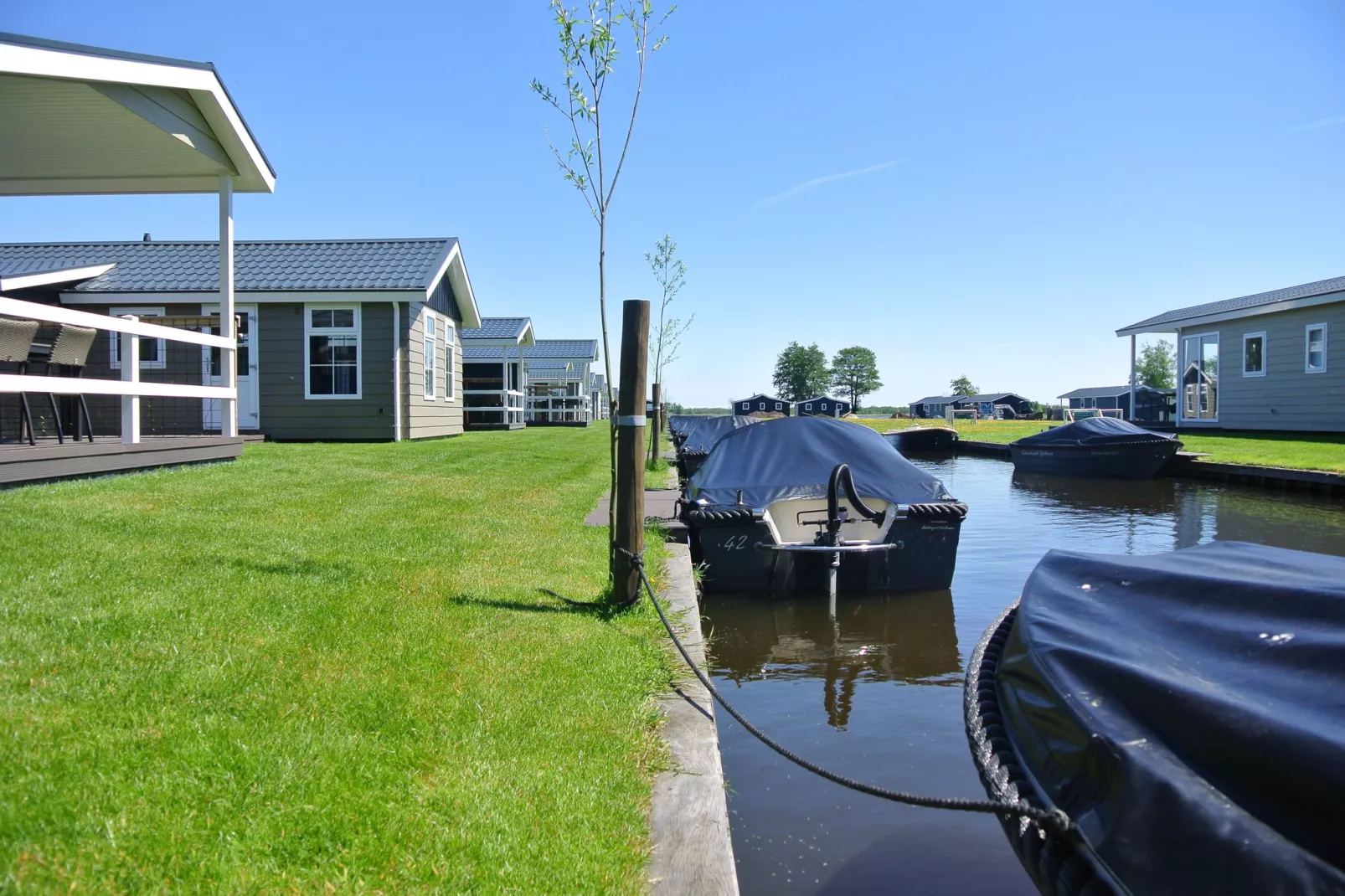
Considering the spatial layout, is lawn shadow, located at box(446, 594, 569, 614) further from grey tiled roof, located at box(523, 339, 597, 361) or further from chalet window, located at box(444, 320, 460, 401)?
grey tiled roof, located at box(523, 339, 597, 361)

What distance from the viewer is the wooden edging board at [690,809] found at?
2.56 metres

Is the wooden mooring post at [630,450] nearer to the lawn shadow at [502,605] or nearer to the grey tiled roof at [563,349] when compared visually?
the lawn shadow at [502,605]

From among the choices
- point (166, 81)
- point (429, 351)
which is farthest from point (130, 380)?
point (429, 351)

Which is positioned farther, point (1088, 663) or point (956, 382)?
point (956, 382)

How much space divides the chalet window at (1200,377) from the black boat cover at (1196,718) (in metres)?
31.0

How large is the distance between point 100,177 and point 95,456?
5.45 m

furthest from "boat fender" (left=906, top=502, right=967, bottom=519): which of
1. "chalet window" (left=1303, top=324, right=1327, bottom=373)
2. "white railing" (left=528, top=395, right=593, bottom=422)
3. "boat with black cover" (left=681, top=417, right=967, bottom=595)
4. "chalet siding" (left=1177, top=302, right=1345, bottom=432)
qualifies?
"white railing" (left=528, top=395, right=593, bottom=422)

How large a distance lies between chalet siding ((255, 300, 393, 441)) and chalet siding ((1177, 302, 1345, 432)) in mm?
24693

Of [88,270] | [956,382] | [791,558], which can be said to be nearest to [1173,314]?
[791,558]

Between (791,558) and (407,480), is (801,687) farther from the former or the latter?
(407,480)

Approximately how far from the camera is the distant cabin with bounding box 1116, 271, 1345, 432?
953 inches

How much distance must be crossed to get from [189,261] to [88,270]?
2229mm

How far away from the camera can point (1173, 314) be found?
103 feet

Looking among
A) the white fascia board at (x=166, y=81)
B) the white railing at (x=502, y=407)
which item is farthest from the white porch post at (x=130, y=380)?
the white railing at (x=502, y=407)
